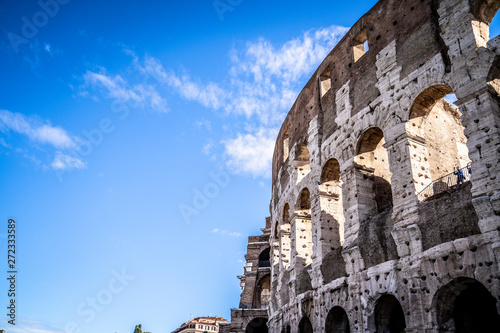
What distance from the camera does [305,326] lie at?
12.7 metres

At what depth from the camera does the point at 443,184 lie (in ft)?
35.6

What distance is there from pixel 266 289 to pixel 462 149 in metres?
15.5

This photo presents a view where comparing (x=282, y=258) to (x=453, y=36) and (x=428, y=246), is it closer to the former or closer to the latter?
(x=428, y=246)

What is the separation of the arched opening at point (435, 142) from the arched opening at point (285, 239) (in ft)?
19.7

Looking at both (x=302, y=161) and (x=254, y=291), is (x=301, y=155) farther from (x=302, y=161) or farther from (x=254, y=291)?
(x=254, y=291)

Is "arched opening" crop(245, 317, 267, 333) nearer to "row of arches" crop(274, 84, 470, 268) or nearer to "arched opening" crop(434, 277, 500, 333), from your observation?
"row of arches" crop(274, 84, 470, 268)

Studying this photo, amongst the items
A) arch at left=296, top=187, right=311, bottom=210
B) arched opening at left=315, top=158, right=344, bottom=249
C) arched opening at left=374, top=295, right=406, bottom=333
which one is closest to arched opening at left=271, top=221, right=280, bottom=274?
arch at left=296, top=187, right=311, bottom=210

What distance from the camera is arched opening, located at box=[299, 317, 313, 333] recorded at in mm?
12477

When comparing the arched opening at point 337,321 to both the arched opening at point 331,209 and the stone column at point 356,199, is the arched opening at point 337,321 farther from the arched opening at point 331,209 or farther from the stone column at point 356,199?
the stone column at point 356,199

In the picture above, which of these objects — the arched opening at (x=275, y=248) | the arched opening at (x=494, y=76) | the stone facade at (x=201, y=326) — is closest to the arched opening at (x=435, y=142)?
the arched opening at (x=494, y=76)

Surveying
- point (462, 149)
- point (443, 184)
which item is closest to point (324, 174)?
point (443, 184)

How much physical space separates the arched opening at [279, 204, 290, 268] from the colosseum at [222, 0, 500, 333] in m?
0.12

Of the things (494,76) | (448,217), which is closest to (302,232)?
(448,217)

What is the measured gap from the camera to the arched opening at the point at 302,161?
A: 14997mm
